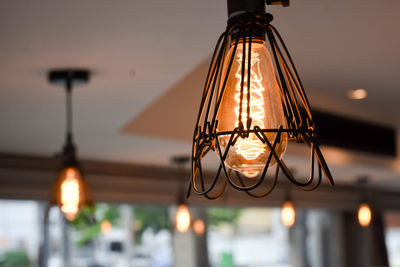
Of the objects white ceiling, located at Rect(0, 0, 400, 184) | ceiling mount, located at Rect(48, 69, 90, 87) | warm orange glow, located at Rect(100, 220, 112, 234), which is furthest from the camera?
warm orange glow, located at Rect(100, 220, 112, 234)

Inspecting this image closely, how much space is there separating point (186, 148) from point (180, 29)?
2093mm

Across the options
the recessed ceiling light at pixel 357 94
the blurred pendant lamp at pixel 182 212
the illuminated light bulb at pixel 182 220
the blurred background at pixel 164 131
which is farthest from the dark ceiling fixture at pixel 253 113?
the illuminated light bulb at pixel 182 220

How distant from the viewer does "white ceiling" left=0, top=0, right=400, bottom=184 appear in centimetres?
145

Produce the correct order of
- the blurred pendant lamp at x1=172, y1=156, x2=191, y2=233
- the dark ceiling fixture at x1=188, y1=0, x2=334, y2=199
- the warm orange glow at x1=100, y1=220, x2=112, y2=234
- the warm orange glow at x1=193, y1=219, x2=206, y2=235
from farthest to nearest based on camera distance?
the warm orange glow at x1=193, y1=219, x2=206, y2=235 < the warm orange glow at x1=100, y1=220, x2=112, y2=234 < the blurred pendant lamp at x1=172, y1=156, x2=191, y2=233 < the dark ceiling fixture at x1=188, y1=0, x2=334, y2=199

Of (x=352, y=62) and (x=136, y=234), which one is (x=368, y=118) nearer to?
(x=352, y=62)

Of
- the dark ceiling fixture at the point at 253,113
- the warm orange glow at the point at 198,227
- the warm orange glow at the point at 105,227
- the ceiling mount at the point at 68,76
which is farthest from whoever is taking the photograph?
the warm orange glow at the point at 198,227

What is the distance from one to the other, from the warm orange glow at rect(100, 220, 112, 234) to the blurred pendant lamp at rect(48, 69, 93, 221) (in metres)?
2.97

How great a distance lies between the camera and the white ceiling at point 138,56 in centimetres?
145

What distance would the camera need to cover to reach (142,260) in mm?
5312

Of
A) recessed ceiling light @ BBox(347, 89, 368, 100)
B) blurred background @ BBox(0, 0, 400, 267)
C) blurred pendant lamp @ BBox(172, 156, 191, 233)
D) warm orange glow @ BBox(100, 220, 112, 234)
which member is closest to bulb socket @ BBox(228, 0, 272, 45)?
blurred background @ BBox(0, 0, 400, 267)

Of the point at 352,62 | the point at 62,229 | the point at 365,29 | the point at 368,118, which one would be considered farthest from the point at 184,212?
the point at 365,29

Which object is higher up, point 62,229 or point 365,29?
point 365,29

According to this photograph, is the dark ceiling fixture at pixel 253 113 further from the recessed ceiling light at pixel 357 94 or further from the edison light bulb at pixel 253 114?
the recessed ceiling light at pixel 357 94

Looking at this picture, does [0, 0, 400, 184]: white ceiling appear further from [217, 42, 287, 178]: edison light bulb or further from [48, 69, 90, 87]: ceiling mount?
[217, 42, 287, 178]: edison light bulb
